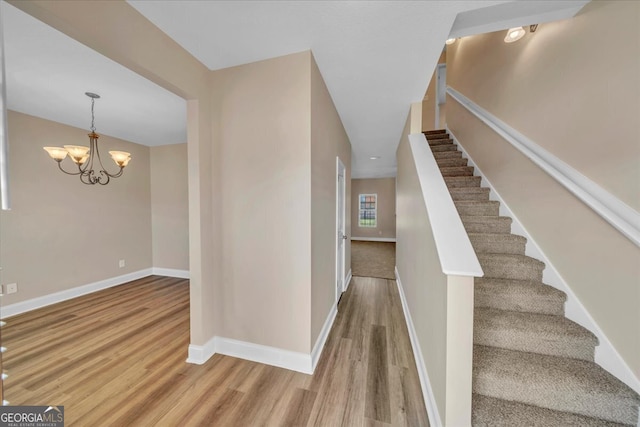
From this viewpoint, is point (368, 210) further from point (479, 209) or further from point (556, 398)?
point (556, 398)

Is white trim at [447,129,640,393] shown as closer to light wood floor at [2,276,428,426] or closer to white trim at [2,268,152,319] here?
light wood floor at [2,276,428,426]

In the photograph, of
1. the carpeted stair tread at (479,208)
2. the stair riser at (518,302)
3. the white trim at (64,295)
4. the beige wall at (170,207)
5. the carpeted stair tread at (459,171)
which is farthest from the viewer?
the beige wall at (170,207)

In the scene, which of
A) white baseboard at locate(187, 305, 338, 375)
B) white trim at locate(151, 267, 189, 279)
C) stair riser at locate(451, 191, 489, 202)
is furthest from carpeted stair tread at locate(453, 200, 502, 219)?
white trim at locate(151, 267, 189, 279)

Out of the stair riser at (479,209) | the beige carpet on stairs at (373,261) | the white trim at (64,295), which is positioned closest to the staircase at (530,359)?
the stair riser at (479,209)

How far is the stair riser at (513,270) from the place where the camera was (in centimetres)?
185

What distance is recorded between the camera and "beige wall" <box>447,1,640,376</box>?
1279 mm

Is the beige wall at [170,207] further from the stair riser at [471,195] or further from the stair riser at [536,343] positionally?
the stair riser at [536,343]

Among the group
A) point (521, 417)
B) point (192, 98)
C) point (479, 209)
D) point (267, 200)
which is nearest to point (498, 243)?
point (479, 209)

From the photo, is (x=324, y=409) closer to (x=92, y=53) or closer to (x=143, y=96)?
(x=92, y=53)

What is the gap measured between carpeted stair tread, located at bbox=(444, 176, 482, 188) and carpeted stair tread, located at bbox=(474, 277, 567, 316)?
146cm

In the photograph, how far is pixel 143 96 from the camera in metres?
2.49

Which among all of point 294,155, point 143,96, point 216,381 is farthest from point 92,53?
point 216,381

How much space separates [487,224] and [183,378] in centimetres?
316

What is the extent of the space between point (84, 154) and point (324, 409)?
3280mm
